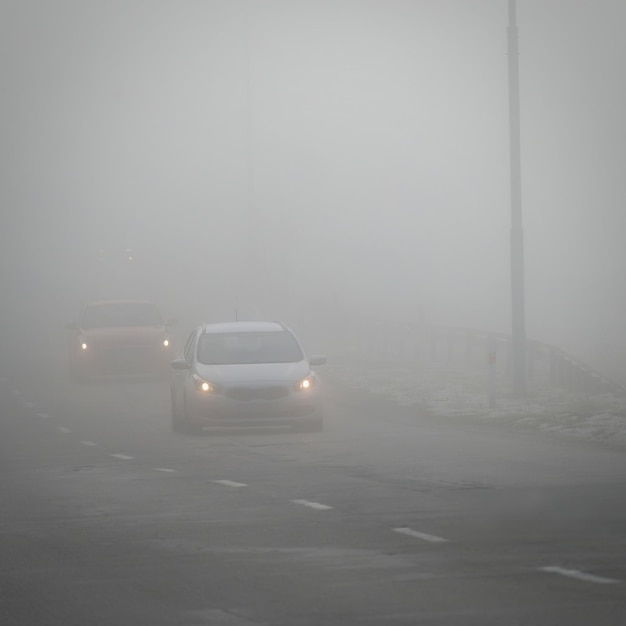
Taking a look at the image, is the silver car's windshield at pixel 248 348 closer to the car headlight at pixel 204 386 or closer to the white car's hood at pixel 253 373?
the white car's hood at pixel 253 373

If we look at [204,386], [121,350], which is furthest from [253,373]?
[121,350]

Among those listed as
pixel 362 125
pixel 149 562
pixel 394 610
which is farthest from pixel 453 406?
pixel 362 125

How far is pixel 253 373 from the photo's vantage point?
24.2 metres

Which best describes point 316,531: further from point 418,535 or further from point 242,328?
point 242,328

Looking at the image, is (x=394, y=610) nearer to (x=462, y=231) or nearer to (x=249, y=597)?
(x=249, y=597)

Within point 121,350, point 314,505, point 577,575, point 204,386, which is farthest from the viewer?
point 121,350

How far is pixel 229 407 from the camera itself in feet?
77.6

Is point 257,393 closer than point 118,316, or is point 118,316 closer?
point 257,393

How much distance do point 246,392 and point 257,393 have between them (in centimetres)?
14

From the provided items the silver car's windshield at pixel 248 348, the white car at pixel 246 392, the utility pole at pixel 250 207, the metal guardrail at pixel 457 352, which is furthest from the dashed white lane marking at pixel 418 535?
the utility pole at pixel 250 207

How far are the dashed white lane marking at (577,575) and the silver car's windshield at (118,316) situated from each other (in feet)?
Result: 93.3

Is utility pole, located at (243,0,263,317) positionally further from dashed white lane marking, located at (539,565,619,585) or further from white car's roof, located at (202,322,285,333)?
dashed white lane marking, located at (539,565,619,585)

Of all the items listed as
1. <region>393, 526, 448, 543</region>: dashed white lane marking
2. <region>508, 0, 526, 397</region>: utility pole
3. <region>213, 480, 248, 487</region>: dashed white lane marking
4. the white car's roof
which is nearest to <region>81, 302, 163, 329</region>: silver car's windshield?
<region>508, 0, 526, 397</region>: utility pole

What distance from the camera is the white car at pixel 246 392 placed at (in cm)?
2367
